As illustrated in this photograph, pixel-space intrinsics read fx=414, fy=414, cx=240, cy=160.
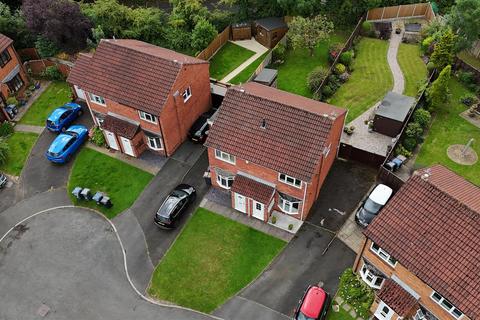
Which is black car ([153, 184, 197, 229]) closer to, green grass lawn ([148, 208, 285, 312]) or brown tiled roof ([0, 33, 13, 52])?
green grass lawn ([148, 208, 285, 312])

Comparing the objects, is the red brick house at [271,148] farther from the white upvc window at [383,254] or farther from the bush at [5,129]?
the bush at [5,129]

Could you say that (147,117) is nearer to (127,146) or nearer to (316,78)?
(127,146)

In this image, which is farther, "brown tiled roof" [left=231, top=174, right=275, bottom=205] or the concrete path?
the concrete path

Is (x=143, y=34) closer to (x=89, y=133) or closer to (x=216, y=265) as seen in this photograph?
(x=89, y=133)

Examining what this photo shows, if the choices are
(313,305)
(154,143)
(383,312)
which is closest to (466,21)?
(383,312)

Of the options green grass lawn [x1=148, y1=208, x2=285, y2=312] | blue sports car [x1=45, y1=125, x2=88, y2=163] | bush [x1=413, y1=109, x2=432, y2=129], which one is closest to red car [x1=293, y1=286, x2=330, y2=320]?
green grass lawn [x1=148, y1=208, x2=285, y2=312]
